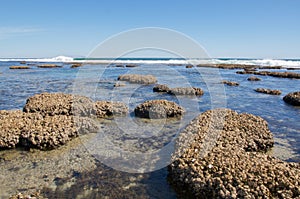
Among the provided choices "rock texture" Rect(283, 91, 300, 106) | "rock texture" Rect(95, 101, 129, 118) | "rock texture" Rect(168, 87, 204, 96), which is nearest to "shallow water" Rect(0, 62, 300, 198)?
"rock texture" Rect(95, 101, 129, 118)

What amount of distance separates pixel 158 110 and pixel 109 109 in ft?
9.84

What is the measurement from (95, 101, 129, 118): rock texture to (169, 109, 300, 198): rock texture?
20.9ft

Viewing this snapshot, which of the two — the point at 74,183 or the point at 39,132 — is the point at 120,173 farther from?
the point at 39,132

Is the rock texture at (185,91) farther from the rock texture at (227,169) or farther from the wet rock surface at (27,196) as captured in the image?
the wet rock surface at (27,196)

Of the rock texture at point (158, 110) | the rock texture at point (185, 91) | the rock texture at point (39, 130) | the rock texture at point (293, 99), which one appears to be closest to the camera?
the rock texture at point (39, 130)

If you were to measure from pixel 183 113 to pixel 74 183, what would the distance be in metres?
9.53

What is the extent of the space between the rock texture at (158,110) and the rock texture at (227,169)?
15.8ft

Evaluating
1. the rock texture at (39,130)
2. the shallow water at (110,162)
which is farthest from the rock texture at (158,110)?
the rock texture at (39,130)

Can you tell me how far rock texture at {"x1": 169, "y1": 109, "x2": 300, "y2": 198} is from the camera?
574 centimetres

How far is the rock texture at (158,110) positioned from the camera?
1421 cm

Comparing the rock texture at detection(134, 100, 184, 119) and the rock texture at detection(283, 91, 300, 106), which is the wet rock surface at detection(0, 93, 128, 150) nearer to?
the rock texture at detection(134, 100, 184, 119)

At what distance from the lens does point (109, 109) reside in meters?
14.6

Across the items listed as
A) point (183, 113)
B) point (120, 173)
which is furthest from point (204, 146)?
point (183, 113)

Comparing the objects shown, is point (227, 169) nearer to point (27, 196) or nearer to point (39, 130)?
point (27, 196)
